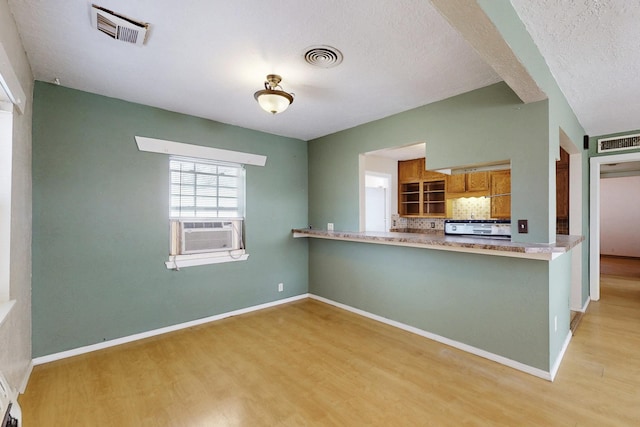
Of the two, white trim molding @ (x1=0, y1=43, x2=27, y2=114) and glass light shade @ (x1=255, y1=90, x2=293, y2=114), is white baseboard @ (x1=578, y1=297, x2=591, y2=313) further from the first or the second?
white trim molding @ (x1=0, y1=43, x2=27, y2=114)

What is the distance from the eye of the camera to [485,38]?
1.53 metres

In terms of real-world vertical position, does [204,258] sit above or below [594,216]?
below

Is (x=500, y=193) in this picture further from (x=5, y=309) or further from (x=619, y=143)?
(x=5, y=309)

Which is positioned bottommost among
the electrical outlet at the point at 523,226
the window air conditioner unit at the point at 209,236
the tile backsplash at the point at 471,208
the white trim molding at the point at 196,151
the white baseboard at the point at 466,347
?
the white baseboard at the point at 466,347

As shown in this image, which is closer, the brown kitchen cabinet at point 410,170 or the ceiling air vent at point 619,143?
the ceiling air vent at point 619,143

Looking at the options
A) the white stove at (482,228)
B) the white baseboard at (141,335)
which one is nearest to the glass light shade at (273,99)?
the white baseboard at (141,335)

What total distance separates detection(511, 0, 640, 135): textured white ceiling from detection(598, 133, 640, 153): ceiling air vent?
108 centimetres

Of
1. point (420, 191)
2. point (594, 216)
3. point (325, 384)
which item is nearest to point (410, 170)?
point (420, 191)

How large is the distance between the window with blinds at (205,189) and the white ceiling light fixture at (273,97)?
5.26ft

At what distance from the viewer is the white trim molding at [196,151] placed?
10.5ft

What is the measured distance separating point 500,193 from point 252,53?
450 cm

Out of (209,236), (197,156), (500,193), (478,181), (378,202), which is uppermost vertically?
(197,156)

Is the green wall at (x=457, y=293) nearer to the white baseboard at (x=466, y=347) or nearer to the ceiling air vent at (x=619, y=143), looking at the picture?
the white baseboard at (x=466, y=347)

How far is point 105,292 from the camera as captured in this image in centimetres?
296
